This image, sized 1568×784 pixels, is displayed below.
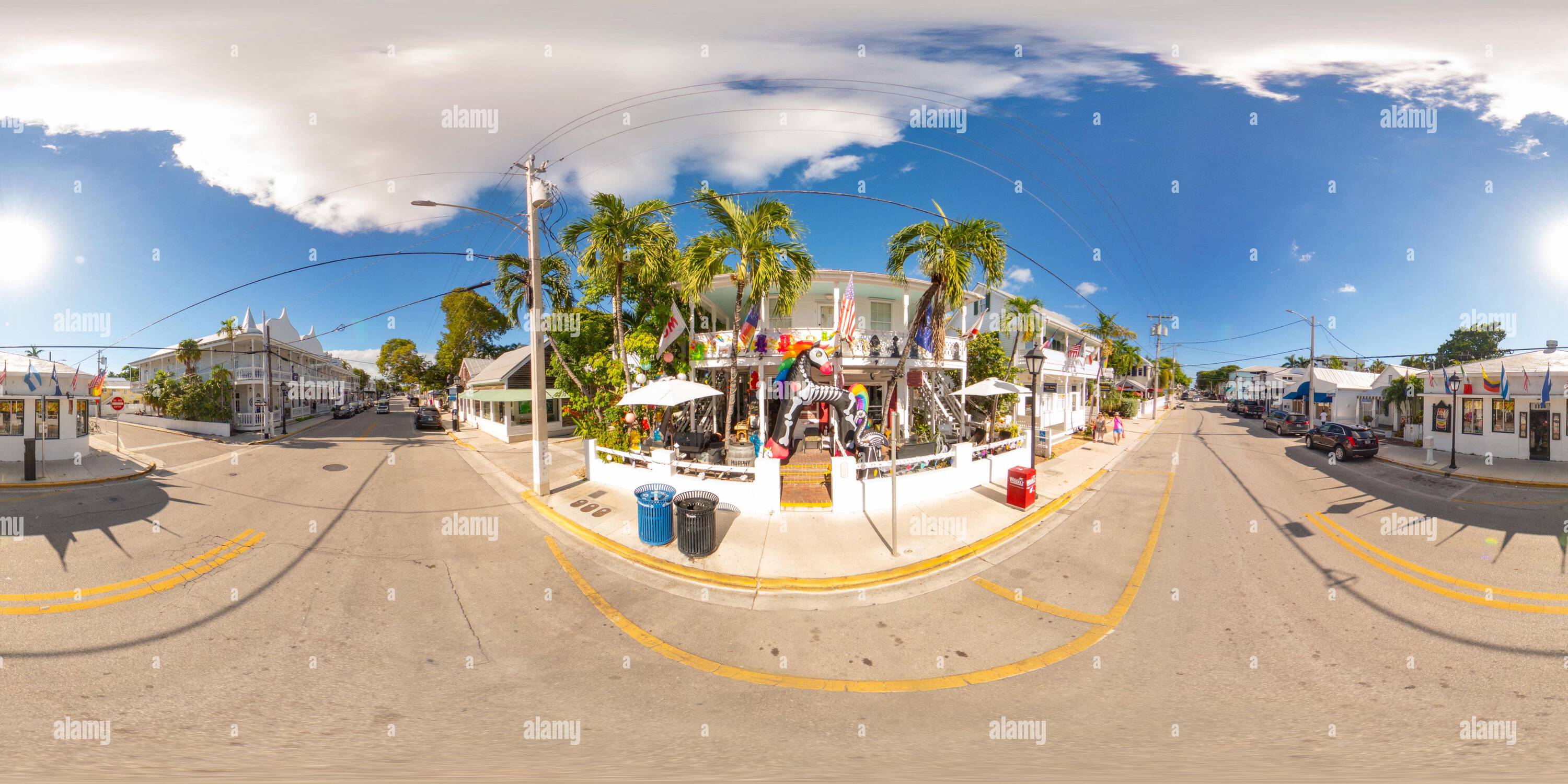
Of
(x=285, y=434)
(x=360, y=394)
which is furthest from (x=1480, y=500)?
(x=360, y=394)

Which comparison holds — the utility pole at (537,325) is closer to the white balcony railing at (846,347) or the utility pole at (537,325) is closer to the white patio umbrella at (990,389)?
the white balcony railing at (846,347)

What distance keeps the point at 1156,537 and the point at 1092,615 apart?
13.6ft

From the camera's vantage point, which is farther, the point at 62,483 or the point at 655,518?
the point at 62,483

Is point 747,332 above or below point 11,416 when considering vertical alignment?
above

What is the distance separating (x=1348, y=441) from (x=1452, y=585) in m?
15.8

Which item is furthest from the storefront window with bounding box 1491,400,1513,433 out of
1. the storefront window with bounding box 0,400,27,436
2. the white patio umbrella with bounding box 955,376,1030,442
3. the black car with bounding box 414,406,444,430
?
the black car with bounding box 414,406,444,430

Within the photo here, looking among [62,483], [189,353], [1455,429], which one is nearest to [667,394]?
[62,483]

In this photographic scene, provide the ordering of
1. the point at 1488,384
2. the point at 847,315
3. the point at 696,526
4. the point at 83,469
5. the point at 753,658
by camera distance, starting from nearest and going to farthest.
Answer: the point at 753,658
the point at 696,526
the point at 847,315
the point at 83,469
the point at 1488,384

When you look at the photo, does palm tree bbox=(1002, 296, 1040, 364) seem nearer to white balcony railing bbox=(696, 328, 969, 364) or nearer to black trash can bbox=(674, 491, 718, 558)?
white balcony railing bbox=(696, 328, 969, 364)

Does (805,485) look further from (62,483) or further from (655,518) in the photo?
(62,483)

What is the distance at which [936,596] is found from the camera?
634cm

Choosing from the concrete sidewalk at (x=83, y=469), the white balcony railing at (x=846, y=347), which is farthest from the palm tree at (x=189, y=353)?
the white balcony railing at (x=846, y=347)

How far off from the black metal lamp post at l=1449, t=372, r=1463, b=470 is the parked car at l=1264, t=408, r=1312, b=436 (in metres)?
5.92

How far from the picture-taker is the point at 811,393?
14.3m
